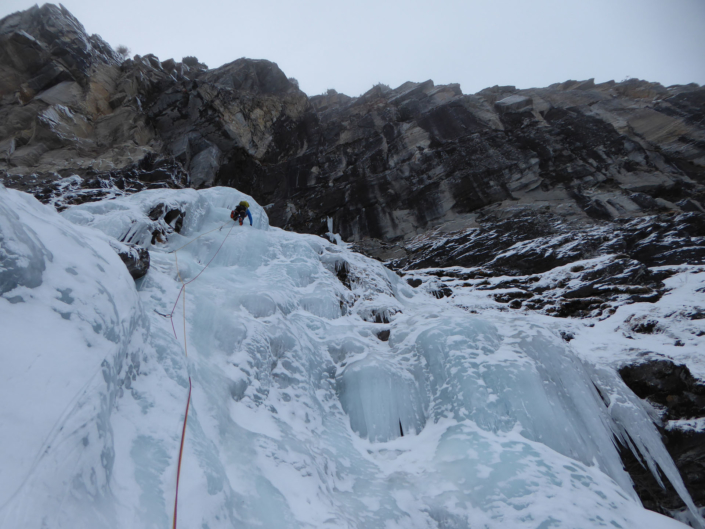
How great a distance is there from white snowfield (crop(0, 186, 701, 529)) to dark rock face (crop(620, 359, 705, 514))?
12.5 inches

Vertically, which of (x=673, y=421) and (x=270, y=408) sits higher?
(x=270, y=408)

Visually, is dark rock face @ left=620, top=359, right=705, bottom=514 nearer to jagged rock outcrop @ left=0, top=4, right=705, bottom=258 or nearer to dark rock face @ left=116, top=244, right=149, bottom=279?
dark rock face @ left=116, top=244, right=149, bottom=279

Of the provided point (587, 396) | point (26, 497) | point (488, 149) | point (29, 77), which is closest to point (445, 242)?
point (488, 149)

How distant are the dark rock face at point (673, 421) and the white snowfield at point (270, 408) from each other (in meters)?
0.32

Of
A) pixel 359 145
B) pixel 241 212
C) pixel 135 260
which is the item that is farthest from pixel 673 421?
pixel 359 145

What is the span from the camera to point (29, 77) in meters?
18.4

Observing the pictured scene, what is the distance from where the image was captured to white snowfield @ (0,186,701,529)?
8.07 ft

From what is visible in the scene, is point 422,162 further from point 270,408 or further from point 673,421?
point 270,408

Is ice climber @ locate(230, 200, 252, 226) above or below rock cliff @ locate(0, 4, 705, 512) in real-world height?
below

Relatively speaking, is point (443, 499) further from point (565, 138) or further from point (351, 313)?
point (565, 138)

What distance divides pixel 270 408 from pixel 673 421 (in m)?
6.15

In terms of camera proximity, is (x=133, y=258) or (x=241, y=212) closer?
(x=133, y=258)

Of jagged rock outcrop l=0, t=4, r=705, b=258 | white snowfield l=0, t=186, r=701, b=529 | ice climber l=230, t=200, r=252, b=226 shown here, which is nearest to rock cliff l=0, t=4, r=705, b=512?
jagged rock outcrop l=0, t=4, r=705, b=258

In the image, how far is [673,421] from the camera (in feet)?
18.6
